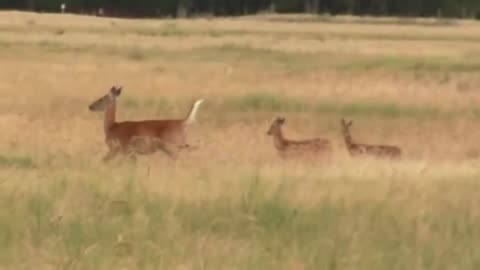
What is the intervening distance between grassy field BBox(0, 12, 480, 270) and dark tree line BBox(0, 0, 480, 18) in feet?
102

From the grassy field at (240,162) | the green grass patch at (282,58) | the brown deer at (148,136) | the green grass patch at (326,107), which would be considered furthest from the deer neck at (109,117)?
the green grass patch at (282,58)

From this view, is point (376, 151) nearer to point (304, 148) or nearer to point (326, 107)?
point (304, 148)

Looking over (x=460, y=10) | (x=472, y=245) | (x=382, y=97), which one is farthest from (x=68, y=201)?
(x=460, y=10)

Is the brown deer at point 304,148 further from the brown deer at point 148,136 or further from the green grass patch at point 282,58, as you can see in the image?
the green grass patch at point 282,58

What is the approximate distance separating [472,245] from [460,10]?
6673 cm

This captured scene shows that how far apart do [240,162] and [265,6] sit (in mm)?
63188

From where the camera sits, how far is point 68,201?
808 centimetres

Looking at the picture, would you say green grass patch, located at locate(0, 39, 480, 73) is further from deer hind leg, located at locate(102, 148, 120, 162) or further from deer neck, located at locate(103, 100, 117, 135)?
deer hind leg, located at locate(102, 148, 120, 162)

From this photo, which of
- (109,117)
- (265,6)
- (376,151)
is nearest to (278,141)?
(376,151)

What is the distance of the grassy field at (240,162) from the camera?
23.3ft

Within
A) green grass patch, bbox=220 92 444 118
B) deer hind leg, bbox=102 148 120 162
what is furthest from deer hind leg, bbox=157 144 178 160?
green grass patch, bbox=220 92 444 118

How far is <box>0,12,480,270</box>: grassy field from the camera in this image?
23.3ft

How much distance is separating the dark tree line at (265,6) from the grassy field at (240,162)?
102ft

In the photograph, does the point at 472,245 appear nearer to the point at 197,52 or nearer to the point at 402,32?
the point at 197,52
